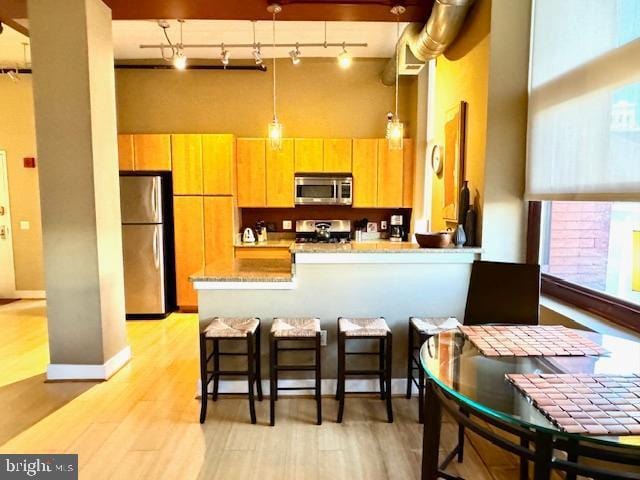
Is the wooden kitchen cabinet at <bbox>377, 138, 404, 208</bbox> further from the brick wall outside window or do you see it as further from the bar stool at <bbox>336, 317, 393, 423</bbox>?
the bar stool at <bbox>336, 317, 393, 423</bbox>

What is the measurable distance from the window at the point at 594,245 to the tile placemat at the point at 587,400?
1.88 feet

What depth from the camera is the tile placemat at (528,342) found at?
66.1 inches

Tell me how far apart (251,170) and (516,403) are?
440cm

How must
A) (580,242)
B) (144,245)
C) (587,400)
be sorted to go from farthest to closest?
(144,245) < (580,242) < (587,400)

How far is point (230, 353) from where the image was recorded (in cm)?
292

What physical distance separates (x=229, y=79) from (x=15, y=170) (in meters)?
3.33

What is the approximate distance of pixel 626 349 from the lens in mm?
1722

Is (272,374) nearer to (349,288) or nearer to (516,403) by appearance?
(349,288)

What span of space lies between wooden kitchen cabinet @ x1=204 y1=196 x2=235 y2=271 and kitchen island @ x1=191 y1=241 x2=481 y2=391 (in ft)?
6.89

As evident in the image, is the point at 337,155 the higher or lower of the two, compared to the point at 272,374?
higher

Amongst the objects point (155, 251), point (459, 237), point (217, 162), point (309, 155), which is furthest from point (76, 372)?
point (309, 155)

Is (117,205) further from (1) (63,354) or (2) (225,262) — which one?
(1) (63,354)

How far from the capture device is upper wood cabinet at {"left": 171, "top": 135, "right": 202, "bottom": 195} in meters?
5.00

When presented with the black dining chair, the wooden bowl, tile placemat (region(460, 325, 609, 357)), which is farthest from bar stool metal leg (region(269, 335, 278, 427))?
the wooden bowl
